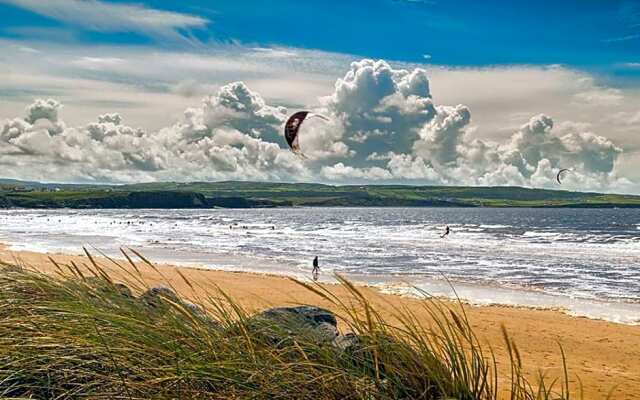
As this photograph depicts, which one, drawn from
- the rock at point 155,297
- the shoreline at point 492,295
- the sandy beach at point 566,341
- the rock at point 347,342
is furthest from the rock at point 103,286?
the shoreline at point 492,295

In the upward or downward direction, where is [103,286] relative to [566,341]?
upward

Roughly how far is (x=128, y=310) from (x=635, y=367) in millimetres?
13002

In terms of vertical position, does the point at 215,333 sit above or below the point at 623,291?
above

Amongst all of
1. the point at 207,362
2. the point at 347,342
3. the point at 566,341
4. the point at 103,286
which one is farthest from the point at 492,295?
the point at 207,362

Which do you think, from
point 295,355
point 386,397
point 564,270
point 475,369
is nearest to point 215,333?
point 295,355

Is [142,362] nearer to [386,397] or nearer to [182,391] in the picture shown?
[182,391]

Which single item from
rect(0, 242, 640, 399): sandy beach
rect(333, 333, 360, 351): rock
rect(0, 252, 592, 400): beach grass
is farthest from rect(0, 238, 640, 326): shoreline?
rect(0, 252, 592, 400): beach grass

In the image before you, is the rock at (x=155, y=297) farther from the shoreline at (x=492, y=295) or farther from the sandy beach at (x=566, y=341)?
the shoreline at (x=492, y=295)

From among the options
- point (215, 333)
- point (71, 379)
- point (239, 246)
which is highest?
point (215, 333)

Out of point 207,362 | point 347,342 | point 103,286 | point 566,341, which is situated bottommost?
point 566,341

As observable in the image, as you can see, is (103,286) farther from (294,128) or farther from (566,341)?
(566,341)

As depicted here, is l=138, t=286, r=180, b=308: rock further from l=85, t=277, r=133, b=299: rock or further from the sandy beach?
the sandy beach

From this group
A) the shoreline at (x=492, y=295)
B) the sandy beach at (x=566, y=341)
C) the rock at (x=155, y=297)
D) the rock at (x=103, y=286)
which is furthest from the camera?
the shoreline at (x=492, y=295)

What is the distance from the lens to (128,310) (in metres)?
3.60
